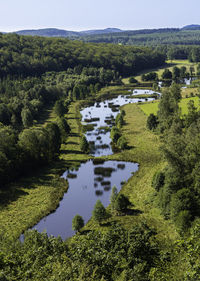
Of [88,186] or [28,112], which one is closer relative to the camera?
[88,186]

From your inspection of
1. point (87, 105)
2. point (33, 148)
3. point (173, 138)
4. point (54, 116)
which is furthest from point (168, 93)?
point (87, 105)

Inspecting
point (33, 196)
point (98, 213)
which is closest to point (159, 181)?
point (98, 213)

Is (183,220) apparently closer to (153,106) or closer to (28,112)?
(28,112)

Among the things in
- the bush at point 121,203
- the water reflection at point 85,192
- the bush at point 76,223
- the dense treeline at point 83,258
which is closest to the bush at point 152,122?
Answer: the water reflection at point 85,192

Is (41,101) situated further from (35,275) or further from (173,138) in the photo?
(35,275)

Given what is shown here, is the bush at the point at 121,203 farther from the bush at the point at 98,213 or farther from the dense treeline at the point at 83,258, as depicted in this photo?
the dense treeline at the point at 83,258

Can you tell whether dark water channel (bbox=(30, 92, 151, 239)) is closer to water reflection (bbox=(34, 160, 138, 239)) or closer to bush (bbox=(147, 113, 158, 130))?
water reflection (bbox=(34, 160, 138, 239))

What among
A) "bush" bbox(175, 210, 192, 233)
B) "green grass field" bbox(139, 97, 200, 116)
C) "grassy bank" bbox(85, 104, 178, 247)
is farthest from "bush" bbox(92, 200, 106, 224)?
"green grass field" bbox(139, 97, 200, 116)
